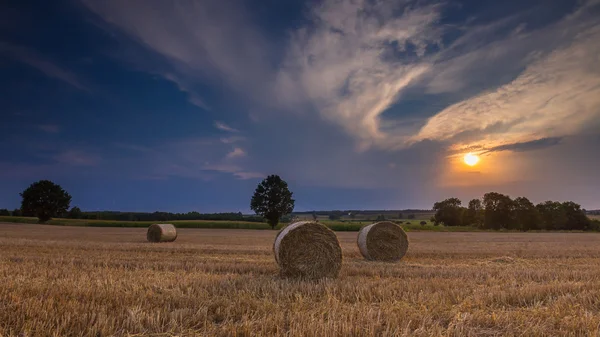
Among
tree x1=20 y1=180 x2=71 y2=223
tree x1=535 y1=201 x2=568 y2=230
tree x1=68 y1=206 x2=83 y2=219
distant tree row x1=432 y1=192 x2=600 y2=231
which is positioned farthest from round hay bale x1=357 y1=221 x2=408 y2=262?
tree x1=68 y1=206 x2=83 y2=219

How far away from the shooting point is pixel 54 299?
5055 mm

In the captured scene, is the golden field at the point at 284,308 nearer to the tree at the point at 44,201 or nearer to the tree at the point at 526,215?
the tree at the point at 526,215

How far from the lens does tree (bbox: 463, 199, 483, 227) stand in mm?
59438

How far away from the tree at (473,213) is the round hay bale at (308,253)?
2209 inches

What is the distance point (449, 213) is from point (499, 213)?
9.51 m

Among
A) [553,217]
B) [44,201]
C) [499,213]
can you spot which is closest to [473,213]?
[499,213]

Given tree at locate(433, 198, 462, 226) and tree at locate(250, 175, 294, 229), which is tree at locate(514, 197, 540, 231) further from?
tree at locate(250, 175, 294, 229)

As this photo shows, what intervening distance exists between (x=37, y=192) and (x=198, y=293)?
2755 inches

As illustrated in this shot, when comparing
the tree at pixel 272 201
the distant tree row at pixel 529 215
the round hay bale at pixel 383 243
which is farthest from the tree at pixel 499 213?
the round hay bale at pixel 383 243

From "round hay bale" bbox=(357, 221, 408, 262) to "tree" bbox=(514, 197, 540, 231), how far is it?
47094 mm

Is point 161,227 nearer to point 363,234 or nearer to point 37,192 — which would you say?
point 363,234

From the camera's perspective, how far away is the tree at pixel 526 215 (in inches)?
2100

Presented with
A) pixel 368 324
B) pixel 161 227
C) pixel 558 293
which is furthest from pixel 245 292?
pixel 161 227

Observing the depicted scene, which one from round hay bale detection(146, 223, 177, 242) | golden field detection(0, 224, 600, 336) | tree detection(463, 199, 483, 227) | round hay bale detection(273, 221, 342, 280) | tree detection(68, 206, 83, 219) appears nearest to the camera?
golden field detection(0, 224, 600, 336)
